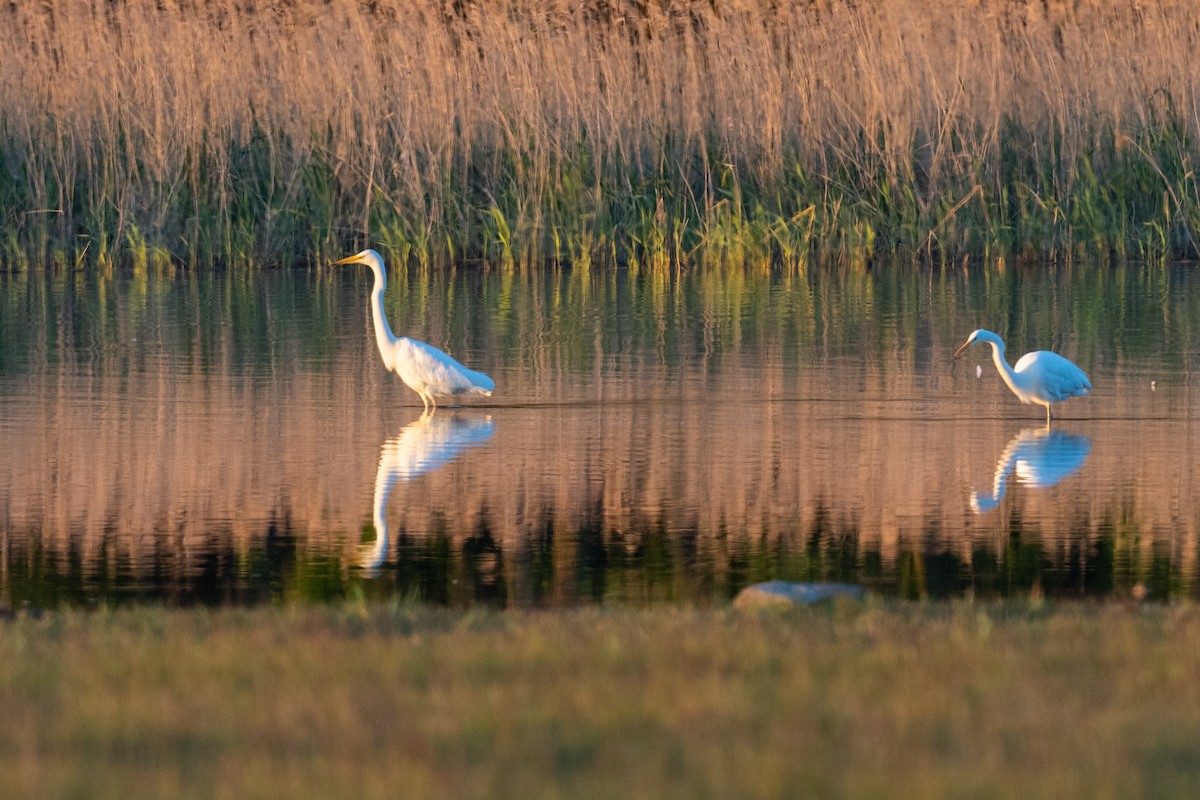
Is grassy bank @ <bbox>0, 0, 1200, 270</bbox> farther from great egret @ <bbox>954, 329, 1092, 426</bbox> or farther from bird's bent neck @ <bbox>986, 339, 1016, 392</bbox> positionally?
great egret @ <bbox>954, 329, 1092, 426</bbox>

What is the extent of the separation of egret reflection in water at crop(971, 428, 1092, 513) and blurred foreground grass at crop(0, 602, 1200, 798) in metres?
2.58

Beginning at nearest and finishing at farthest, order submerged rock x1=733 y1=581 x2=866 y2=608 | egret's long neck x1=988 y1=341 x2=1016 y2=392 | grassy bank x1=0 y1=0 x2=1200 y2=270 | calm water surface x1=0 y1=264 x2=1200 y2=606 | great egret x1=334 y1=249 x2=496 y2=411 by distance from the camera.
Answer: submerged rock x1=733 y1=581 x2=866 y2=608, calm water surface x1=0 y1=264 x2=1200 y2=606, egret's long neck x1=988 y1=341 x2=1016 y2=392, great egret x1=334 y1=249 x2=496 y2=411, grassy bank x1=0 y1=0 x2=1200 y2=270

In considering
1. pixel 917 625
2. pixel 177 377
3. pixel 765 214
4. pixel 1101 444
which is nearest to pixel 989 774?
pixel 917 625

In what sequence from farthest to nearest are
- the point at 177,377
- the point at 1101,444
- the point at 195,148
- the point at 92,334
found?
the point at 195,148, the point at 92,334, the point at 177,377, the point at 1101,444

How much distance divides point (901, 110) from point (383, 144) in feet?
15.4

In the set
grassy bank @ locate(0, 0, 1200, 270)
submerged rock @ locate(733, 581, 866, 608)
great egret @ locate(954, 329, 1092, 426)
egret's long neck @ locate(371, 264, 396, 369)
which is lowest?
submerged rock @ locate(733, 581, 866, 608)

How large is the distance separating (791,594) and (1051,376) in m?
4.70

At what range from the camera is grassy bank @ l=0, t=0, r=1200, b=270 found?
62.1ft

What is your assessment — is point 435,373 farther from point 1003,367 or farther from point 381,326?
point 1003,367

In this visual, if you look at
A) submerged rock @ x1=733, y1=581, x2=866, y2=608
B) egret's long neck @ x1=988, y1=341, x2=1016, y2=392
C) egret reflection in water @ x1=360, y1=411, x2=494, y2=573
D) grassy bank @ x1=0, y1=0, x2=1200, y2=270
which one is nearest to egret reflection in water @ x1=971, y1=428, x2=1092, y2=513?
egret's long neck @ x1=988, y1=341, x2=1016, y2=392

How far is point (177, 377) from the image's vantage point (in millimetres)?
A: 11969

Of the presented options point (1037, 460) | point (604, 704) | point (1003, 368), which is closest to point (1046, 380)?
point (1003, 368)

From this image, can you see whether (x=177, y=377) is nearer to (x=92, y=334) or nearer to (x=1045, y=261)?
(x=92, y=334)

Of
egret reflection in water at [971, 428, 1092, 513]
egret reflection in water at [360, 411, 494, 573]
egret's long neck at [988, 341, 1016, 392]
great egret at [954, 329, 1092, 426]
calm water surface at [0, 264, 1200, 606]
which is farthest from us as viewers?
egret's long neck at [988, 341, 1016, 392]
